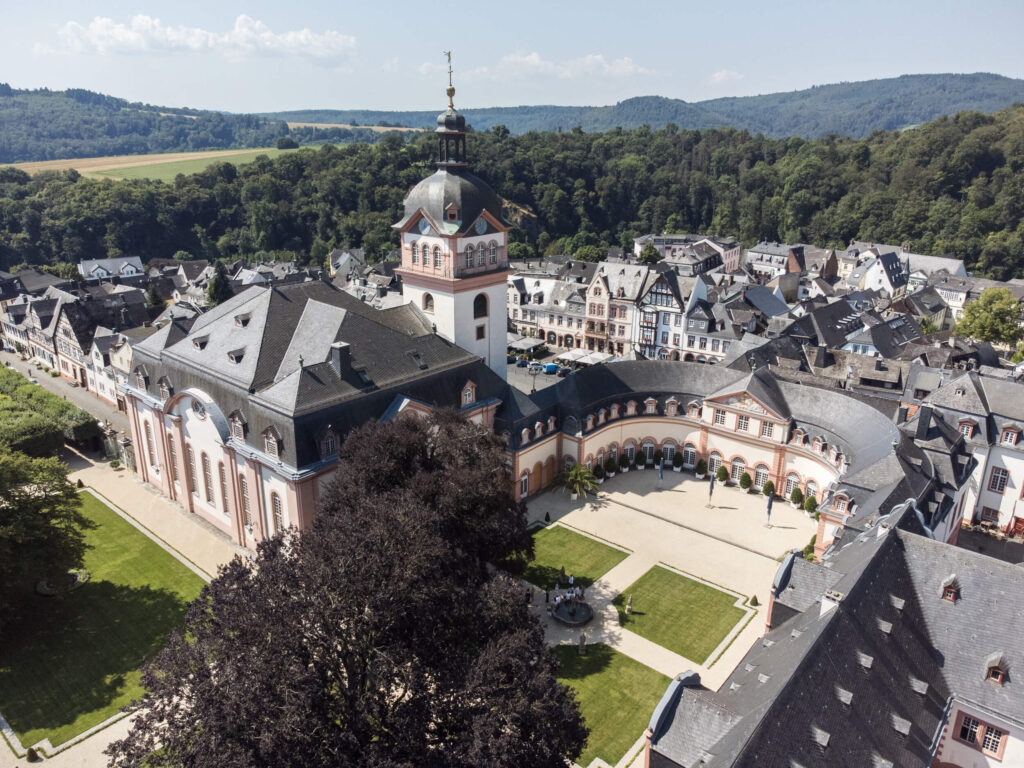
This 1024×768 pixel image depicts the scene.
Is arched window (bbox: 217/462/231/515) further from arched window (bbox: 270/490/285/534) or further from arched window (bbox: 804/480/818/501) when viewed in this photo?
arched window (bbox: 804/480/818/501)

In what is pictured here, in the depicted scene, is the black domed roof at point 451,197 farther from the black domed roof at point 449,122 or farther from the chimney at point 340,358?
the chimney at point 340,358

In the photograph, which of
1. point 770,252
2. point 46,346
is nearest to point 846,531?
point 46,346

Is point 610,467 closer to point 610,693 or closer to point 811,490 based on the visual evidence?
point 811,490

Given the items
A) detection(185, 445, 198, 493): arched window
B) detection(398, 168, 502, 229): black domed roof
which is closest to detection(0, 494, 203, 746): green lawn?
detection(185, 445, 198, 493): arched window

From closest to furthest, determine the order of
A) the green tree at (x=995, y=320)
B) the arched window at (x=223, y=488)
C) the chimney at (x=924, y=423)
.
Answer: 1. the chimney at (x=924, y=423)
2. the arched window at (x=223, y=488)
3. the green tree at (x=995, y=320)

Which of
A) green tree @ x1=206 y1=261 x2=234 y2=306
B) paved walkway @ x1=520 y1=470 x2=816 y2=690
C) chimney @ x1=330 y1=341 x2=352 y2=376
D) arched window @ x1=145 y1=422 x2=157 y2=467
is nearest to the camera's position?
paved walkway @ x1=520 y1=470 x2=816 y2=690

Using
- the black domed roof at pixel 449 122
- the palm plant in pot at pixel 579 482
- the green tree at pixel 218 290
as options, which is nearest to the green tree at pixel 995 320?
the palm plant in pot at pixel 579 482
